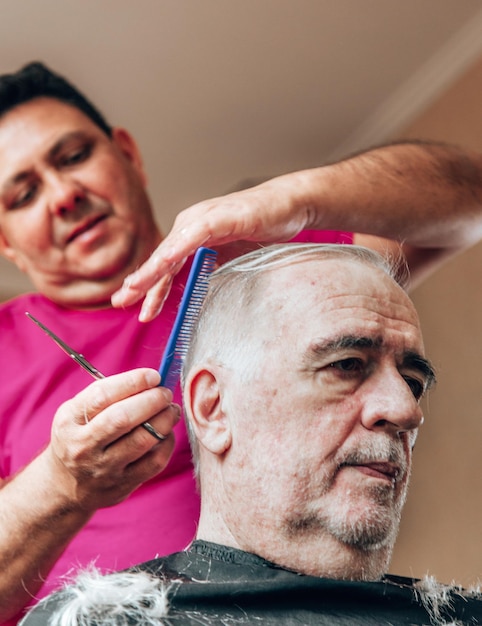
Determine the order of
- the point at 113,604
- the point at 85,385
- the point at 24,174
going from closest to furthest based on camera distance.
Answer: the point at 113,604 < the point at 85,385 < the point at 24,174

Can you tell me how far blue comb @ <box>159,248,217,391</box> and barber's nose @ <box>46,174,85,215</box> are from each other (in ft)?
1.66

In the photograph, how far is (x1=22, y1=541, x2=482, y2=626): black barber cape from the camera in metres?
0.93

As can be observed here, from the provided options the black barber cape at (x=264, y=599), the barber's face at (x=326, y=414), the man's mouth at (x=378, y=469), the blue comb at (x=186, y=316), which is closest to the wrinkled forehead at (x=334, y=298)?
the barber's face at (x=326, y=414)

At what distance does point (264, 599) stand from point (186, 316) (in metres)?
0.47

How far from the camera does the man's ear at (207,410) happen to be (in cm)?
114

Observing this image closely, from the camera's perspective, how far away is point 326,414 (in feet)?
3.48

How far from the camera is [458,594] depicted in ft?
3.67

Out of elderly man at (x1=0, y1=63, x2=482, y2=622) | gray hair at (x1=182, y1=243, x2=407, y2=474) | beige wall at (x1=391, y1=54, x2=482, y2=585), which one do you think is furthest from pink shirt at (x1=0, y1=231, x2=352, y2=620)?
beige wall at (x1=391, y1=54, x2=482, y2=585)

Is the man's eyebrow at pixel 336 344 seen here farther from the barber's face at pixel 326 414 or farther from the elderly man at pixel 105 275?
the elderly man at pixel 105 275


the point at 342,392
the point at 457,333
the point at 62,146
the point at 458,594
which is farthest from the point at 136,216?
the point at 458,594

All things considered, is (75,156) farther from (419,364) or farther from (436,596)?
(436,596)

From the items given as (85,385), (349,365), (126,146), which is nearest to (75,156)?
(126,146)

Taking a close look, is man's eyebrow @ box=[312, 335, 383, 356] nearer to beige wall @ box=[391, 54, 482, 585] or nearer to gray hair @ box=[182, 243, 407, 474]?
gray hair @ box=[182, 243, 407, 474]

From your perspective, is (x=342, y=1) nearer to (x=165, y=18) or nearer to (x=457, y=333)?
(x=165, y=18)
